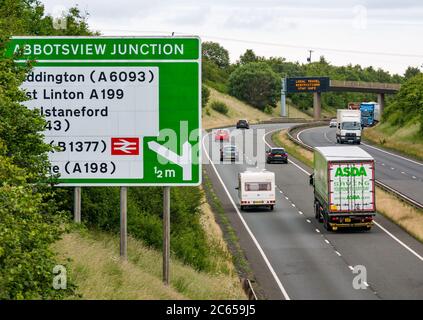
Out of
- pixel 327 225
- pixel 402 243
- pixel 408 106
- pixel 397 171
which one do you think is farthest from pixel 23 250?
pixel 408 106

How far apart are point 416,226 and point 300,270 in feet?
40.9

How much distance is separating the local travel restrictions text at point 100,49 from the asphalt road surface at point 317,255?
12.1 meters

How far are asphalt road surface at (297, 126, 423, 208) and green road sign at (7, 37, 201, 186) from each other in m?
35.8

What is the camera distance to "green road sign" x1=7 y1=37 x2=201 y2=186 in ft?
67.3

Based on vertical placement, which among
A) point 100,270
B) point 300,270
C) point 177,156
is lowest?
point 300,270

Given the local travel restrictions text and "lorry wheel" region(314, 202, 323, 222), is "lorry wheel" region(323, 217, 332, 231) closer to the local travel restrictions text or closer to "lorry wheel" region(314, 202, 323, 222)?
"lorry wheel" region(314, 202, 323, 222)

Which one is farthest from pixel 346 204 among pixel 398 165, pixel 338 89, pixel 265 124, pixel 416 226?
pixel 338 89

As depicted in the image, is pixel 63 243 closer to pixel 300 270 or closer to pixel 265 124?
pixel 300 270

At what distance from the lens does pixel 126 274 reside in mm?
19938

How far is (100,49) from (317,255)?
65.7 ft

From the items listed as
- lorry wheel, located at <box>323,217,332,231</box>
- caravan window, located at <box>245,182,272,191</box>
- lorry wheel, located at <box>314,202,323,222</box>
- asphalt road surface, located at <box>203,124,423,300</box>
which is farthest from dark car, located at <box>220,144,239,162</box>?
lorry wheel, located at <box>323,217,332,231</box>

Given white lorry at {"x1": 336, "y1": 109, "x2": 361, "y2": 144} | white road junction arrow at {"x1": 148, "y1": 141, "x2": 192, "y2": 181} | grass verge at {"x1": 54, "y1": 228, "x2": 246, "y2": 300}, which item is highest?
white lorry at {"x1": 336, "y1": 109, "x2": 361, "y2": 144}
